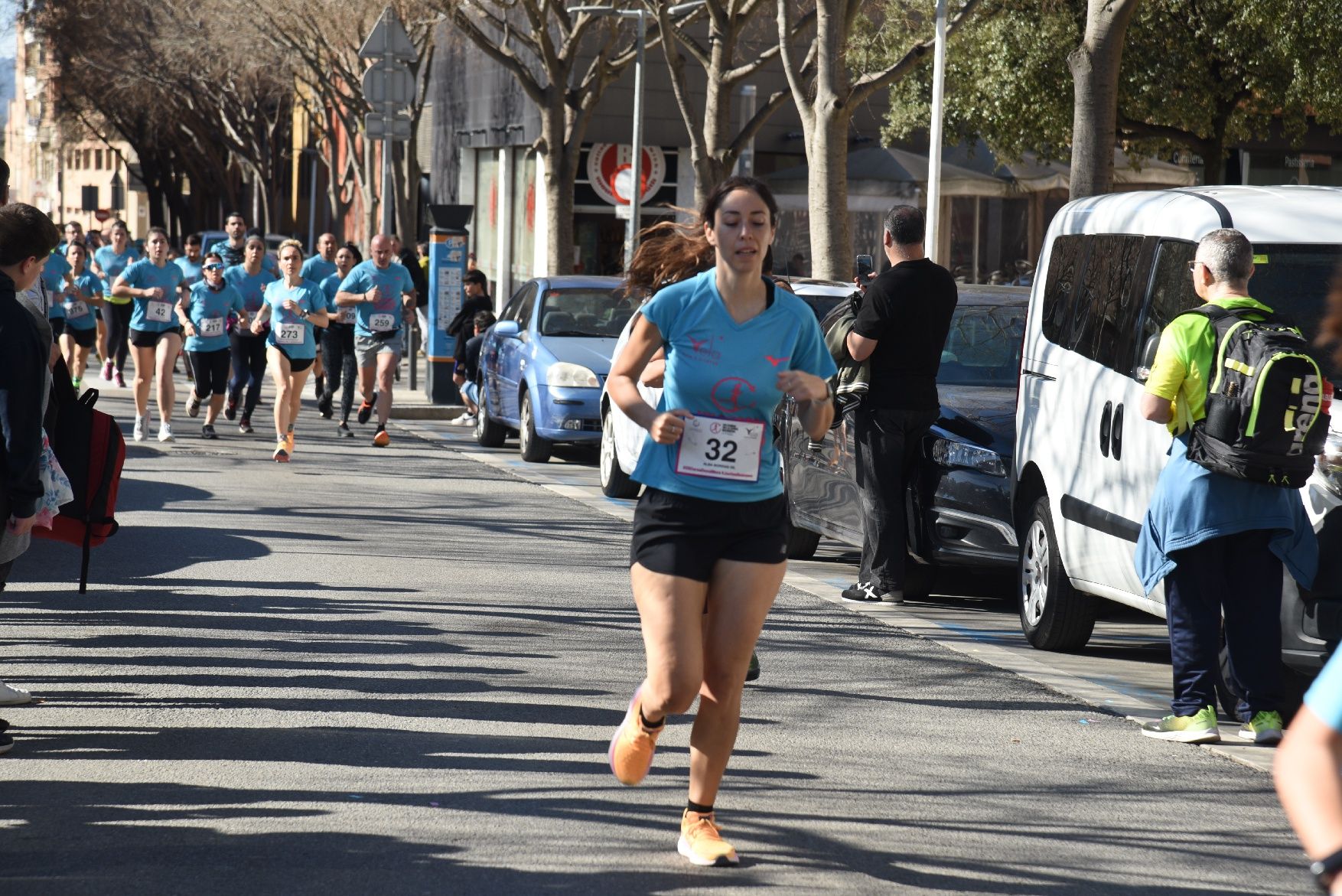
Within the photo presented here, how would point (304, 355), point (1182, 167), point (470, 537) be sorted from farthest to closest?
point (1182, 167) < point (304, 355) < point (470, 537)

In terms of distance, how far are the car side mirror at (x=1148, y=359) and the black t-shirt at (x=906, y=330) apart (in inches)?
77.1

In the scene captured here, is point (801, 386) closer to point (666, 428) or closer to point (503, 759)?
point (666, 428)

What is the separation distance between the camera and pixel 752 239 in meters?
5.06

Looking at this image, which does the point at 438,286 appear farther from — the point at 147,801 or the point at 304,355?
the point at 147,801

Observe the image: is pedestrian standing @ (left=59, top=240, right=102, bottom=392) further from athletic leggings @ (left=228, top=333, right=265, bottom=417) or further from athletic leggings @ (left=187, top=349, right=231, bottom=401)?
athletic leggings @ (left=187, top=349, right=231, bottom=401)

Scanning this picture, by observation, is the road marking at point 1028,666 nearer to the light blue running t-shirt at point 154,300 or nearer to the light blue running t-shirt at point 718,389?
the light blue running t-shirt at point 718,389

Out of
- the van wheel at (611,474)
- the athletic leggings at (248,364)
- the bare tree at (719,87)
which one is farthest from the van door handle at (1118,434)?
the bare tree at (719,87)

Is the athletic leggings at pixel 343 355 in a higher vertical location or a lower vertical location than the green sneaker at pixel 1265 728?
higher

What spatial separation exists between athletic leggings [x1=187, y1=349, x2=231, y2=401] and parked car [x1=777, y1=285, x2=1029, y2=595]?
805cm

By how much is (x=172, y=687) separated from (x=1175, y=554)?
3.72 m

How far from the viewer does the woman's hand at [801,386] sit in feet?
16.3

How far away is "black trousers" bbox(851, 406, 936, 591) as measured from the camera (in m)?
9.57

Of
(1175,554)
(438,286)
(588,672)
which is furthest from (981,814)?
(438,286)

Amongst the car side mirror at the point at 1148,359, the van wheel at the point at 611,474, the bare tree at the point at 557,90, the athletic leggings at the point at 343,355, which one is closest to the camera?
the car side mirror at the point at 1148,359
